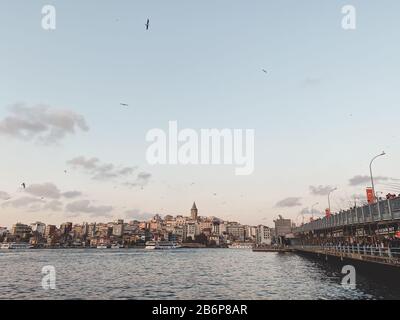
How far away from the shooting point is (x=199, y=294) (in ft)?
125

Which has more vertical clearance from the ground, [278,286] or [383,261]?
[383,261]

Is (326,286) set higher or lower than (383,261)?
lower

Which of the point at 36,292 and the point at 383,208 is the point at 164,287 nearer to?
the point at 36,292

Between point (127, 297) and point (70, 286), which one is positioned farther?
point (70, 286)

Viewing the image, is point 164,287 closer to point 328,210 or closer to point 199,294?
point 199,294
